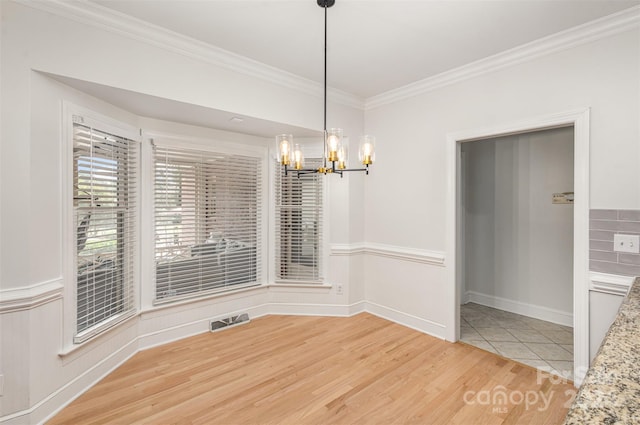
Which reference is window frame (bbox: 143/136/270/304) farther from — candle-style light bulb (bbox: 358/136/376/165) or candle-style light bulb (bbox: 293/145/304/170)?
candle-style light bulb (bbox: 358/136/376/165)

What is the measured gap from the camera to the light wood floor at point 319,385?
2.10 meters

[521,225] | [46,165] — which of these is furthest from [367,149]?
[521,225]

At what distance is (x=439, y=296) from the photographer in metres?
3.34

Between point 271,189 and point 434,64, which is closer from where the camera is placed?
point 434,64

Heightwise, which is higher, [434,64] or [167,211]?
[434,64]

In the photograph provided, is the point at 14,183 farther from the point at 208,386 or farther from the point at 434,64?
the point at 434,64

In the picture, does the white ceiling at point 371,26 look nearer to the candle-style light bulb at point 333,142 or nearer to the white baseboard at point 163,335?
the candle-style light bulb at point 333,142

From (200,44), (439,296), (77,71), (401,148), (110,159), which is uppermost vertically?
(200,44)

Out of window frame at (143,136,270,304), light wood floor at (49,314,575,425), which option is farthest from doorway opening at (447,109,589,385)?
window frame at (143,136,270,304)

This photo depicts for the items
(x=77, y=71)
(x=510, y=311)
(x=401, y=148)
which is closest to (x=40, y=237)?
(x=77, y=71)

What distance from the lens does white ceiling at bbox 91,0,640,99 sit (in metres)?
2.18

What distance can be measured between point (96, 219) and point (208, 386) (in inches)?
64.9

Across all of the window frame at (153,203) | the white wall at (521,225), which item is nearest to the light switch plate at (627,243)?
the white wall at (521,225)

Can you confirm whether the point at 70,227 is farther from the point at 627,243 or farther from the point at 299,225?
the point at 627,243
